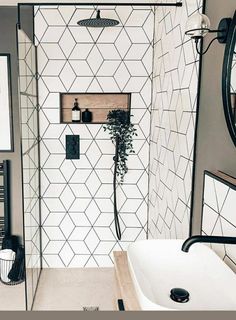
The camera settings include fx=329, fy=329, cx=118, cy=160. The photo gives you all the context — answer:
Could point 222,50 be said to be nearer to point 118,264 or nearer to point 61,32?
point 118,264

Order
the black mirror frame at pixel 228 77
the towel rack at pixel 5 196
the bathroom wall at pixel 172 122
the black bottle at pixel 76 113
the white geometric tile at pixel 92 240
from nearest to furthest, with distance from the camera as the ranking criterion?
1. the black mirror frame at pixel 228 77
2. the bathroom wall at pixel 172 122
3. the black bottle at pixel 76 113
4. the towel rack at pixel 5 196
5. the white geometric tile at pixel 92 240

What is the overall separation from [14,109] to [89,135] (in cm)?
78

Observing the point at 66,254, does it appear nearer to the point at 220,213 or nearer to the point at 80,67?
the point at 80,67

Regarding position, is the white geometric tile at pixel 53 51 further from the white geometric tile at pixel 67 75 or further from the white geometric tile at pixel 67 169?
the white geometric tile at pixel 67 169

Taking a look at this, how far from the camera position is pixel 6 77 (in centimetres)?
319

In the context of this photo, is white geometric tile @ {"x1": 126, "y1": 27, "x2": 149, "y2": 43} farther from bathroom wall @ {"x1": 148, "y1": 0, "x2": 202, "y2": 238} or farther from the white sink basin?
the white sink basin

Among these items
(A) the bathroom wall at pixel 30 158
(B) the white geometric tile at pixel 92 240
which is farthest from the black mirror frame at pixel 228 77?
(B) the white geometric tile at pixel 92 240

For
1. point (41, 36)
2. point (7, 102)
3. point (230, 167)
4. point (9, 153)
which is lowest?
point (9, 153)

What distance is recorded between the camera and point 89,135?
3213 millimetres

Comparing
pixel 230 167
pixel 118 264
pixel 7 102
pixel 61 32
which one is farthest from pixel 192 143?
pixel 7 102

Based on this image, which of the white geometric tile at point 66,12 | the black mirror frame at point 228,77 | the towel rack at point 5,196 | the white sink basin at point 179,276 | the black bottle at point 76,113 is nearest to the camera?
the white sink basin at point 179,276

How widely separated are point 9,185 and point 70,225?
Result: 0.73 meters

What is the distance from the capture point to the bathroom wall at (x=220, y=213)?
4.42ft

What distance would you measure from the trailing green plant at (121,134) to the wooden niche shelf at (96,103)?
3.8 inches
